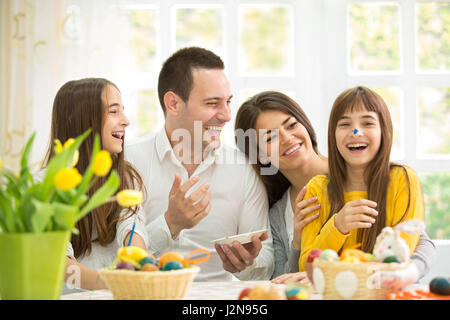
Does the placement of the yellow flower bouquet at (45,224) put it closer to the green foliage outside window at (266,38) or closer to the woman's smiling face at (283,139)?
the woman's smiling face at (283,139)

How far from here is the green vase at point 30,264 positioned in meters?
1.03

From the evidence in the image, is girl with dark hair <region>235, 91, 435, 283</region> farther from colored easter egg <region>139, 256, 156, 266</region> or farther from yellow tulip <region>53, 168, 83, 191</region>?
yellow tulip <region>53, 168, 83, 191</region>

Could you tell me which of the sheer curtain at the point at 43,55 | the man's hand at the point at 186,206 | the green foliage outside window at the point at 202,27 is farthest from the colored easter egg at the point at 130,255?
the green foliage outside window at the point at 202,27

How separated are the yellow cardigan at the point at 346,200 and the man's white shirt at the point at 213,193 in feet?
1.40

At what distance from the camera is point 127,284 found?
3.64 feet

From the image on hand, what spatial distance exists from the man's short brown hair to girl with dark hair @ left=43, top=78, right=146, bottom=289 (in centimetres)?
48

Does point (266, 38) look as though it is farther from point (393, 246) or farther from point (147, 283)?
point (147, 283)

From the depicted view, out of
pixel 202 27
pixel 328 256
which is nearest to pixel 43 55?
pixel 202 27

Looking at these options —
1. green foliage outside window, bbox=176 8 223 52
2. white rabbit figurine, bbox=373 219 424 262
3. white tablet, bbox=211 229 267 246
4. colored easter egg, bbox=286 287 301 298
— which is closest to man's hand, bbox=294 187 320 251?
white tablet, bbox=211 229 267 246

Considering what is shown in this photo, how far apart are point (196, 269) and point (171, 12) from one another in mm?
2313

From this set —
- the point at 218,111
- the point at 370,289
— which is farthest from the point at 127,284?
the point at 218,111

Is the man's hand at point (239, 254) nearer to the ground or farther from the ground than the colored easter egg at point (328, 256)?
nearer to the ground

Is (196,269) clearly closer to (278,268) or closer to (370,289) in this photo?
(370,289)

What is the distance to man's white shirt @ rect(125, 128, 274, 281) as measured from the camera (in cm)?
235
